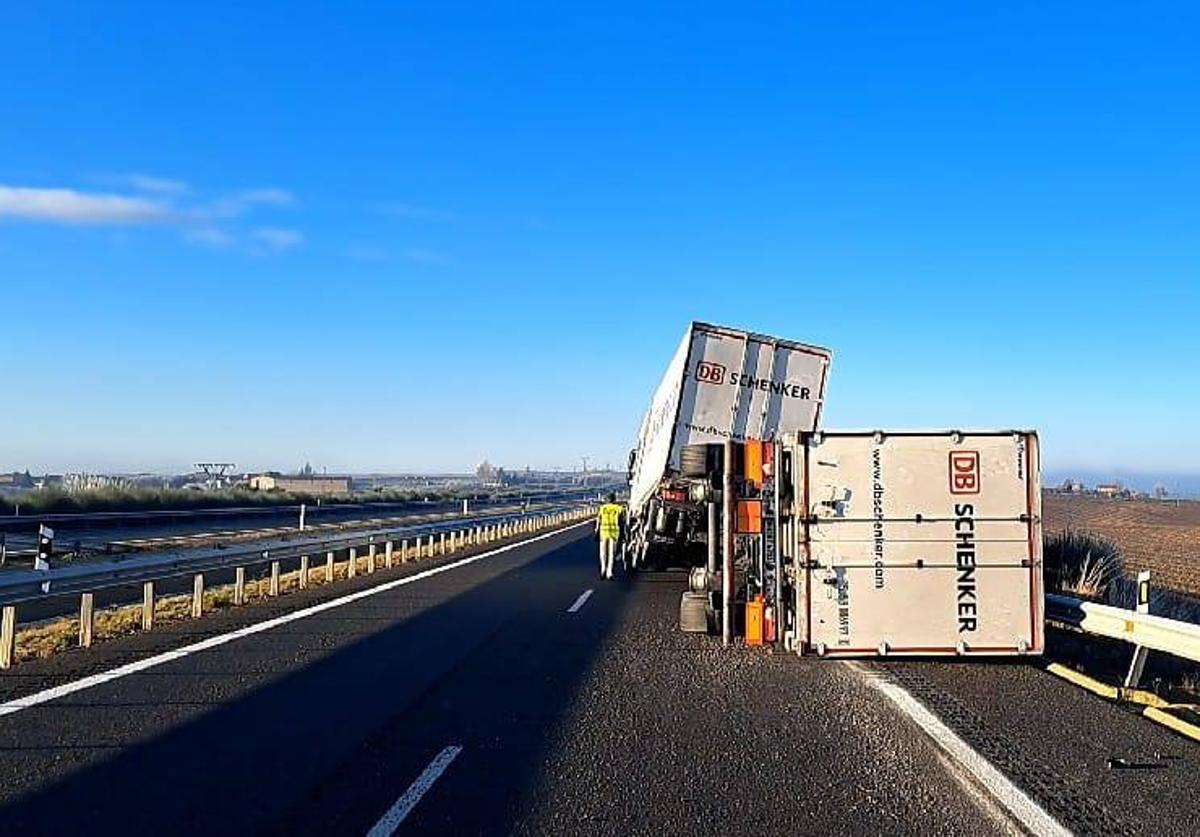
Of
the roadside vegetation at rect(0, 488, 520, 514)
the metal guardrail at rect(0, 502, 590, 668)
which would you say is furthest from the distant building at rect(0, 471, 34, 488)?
the metal guardrail at rect(0, 502, 590, 668)

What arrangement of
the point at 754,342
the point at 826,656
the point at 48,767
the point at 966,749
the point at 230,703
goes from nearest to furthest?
the point at 48,767
the point at 966,749
the point at 230,703
the point at 826,656
the point at 754,342

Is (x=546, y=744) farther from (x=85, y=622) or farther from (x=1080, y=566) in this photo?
(x=1080, y=566)

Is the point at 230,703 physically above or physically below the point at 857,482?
below

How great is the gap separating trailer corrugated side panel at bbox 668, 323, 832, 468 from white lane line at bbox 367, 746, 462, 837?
1087 centimetres

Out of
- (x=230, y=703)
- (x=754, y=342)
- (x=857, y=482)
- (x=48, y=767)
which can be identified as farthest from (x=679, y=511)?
(x=48, y=767)

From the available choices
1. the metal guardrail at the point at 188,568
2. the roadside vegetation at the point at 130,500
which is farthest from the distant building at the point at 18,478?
the metal guardrail at the point at 188,568

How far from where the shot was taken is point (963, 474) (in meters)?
10.9

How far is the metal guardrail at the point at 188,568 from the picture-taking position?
12.4 meters

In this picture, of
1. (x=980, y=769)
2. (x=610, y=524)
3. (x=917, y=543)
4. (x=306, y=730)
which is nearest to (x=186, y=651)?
(x=306, y=730)

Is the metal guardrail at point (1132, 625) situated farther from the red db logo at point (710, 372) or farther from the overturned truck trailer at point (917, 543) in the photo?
the red db logo at point (710, 372)

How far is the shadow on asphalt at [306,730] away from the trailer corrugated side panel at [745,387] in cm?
508

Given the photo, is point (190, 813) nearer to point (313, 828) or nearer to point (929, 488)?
point (313, 828)

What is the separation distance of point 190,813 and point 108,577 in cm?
945

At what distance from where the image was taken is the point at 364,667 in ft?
36.9
